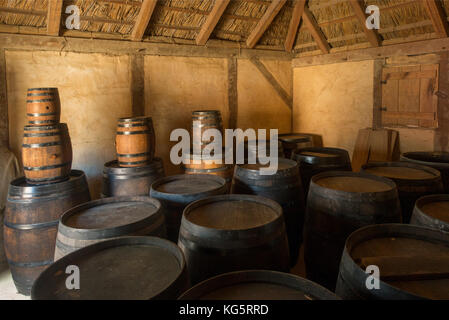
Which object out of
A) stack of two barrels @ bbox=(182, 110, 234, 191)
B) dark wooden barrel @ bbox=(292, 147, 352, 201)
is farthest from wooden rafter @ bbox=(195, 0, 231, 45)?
dark wooden barrel @ bbox=(292, 147, 352, 201)

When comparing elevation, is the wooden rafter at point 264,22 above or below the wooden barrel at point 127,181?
above

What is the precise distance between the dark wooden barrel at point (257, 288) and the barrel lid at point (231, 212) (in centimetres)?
52

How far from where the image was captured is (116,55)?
5.14 meters

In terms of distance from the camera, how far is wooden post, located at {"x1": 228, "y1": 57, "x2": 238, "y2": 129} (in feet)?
20.8

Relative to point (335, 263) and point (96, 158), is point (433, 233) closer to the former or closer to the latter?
point (335, 263)

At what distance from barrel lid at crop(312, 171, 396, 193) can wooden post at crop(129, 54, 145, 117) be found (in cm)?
348

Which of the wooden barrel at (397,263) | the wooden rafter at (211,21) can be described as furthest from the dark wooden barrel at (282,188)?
the wooden rafter at (211,21)

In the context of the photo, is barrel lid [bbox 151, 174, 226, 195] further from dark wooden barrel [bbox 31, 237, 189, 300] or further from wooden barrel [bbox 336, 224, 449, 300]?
wooden barrel [bbox 336, 224, 449, 300]

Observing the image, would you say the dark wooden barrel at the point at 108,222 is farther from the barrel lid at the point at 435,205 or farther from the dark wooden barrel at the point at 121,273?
the barrel lid at the point at 435,205

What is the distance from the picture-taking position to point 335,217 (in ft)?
7.78

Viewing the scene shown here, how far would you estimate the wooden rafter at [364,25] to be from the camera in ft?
17.2

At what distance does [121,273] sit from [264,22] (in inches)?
216

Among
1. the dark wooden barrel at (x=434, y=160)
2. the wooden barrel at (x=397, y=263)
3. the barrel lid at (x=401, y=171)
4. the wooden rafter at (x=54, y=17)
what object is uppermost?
the wooden rafter at (x=54, y=17)

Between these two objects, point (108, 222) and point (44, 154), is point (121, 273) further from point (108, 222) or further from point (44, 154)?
point (44, 154)
